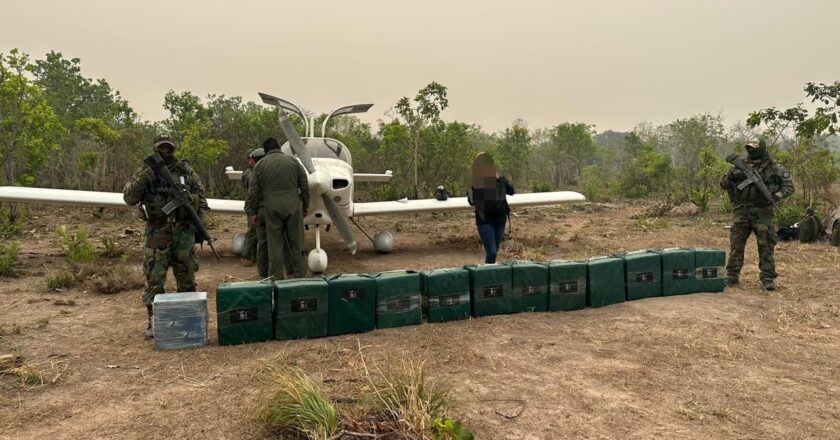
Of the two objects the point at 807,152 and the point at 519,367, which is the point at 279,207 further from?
the point at 807,152

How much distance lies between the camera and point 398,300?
4824mm

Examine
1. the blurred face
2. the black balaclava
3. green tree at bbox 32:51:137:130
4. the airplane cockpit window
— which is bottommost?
the blurred face

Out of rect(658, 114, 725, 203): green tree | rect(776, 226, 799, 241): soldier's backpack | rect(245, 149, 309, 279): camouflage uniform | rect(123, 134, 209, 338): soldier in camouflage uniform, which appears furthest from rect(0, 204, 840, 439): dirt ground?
rect(658, 114, 725, 203): green tree

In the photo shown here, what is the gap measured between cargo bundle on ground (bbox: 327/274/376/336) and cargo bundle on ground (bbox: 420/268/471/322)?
23.8 inches

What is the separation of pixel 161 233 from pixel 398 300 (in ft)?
8.19

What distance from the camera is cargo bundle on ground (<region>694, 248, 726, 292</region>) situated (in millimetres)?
6270

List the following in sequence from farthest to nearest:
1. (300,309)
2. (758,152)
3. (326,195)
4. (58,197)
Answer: (58,197) < (326,195) < (758,152) < (300,309)

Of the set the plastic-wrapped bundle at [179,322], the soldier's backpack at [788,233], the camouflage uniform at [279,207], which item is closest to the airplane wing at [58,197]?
the camouflage uniform at [279,207]

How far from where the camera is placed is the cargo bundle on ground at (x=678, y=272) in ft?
20.0

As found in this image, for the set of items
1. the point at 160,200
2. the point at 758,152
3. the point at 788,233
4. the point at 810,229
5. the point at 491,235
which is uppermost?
the point at 758,152

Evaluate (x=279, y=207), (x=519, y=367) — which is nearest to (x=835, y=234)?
(x=519, y=367)

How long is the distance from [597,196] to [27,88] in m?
21.6

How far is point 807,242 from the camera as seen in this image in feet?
33.0

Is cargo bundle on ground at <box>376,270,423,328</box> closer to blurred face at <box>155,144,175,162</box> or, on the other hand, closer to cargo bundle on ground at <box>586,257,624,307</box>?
cargo bundle on ground at <box>586,257,624,307</box>
